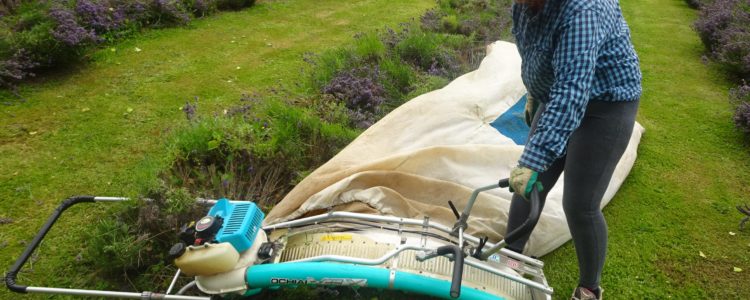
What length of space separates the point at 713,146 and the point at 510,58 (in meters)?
1.78

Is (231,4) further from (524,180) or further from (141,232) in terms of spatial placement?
(524,180)

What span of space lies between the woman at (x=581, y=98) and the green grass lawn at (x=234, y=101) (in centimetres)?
77

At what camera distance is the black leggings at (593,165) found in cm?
182

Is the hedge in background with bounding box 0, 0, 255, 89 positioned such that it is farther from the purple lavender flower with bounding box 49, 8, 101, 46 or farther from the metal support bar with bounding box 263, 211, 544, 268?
the metal support bar with bounding box 263, 211, 544, 268

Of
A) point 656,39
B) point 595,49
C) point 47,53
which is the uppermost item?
point 595,49

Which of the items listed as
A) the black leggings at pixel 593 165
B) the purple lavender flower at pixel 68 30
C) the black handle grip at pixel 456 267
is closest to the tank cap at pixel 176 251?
the black handle grip at pixel 456 267

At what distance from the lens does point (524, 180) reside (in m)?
1.65

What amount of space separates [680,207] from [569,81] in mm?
2243

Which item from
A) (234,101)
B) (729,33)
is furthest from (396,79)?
(729,33)

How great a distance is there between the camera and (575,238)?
2.05 meters

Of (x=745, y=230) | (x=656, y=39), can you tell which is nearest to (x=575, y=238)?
(x=745, y=230)

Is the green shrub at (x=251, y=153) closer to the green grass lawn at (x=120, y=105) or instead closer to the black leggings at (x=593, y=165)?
the green grass lawn at (x=120, y=105)

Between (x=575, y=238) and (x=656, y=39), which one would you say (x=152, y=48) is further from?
(x=656, y=39)

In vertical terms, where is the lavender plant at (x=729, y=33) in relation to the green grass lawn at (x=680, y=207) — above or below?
above
